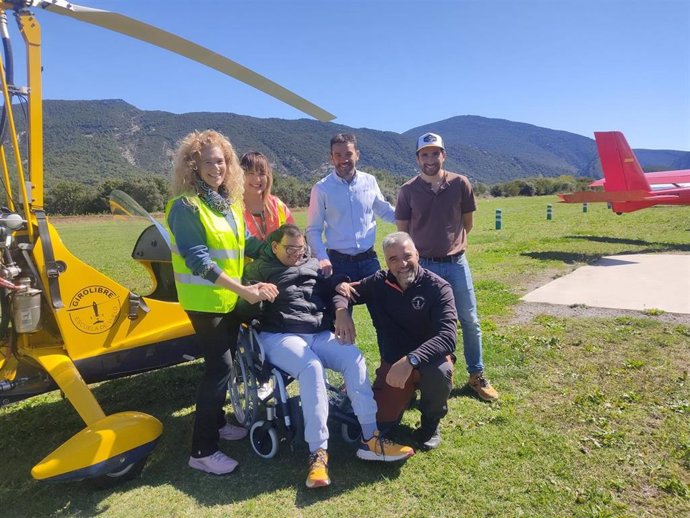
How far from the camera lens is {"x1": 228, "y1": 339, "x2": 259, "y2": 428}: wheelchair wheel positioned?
312 cm

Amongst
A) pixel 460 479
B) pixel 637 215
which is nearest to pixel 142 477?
pixel 460 479

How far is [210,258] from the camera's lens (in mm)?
2693

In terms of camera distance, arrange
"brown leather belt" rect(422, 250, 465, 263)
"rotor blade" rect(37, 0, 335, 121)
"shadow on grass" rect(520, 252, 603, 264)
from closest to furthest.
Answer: "rotor blade" rect(37, 0, 335, 121), "brown leather belt" rect(422, 250, 465, 263), "shadow on grass" rect(520, 252, 603, 264)

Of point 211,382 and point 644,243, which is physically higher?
point 211,382

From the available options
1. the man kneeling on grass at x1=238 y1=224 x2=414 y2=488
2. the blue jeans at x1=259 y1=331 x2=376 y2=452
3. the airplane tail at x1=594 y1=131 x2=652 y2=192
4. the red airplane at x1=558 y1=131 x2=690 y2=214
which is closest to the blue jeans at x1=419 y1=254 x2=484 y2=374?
the man kneeling on grass at x1=238 y1=224 x2=414 y2=488

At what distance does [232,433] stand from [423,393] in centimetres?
140

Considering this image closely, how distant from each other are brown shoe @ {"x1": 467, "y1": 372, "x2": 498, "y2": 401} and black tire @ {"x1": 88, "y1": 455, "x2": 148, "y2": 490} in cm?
245

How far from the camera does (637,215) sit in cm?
1838

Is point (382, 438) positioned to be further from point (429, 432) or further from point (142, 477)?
point (142, 477)

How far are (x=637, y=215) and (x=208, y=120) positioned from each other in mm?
194617

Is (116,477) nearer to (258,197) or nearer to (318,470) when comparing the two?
(318,470)

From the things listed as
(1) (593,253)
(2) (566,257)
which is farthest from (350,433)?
(1) (593,253)

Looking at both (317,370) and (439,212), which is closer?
(317,370)

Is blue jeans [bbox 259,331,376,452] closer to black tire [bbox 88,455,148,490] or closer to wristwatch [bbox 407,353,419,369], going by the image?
wristwatch [bbox 407,353,419,369]
